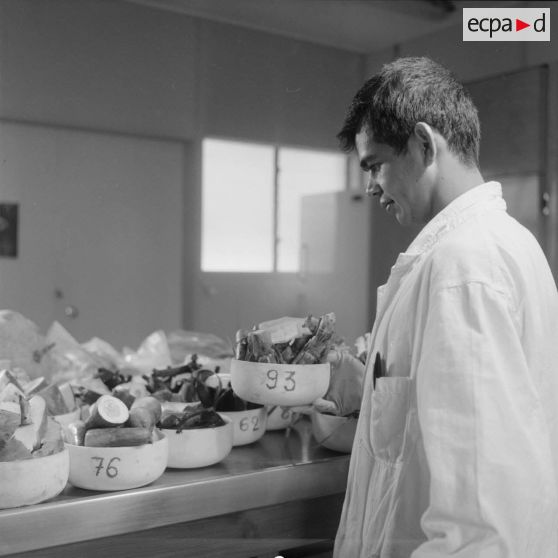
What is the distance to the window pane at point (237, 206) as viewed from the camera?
2105mm

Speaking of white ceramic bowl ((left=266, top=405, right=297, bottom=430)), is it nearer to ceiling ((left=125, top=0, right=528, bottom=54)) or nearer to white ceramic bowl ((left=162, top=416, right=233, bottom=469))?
white ceramic bowl ((left=162, top=416, right=233, bottom=469))

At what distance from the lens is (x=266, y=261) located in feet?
7.15

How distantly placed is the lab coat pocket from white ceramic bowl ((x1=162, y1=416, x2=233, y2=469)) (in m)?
0.28

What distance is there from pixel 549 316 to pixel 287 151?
1328 millimetres

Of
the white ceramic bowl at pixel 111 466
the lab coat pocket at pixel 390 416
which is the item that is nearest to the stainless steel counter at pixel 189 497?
the white ceramic bowl at pixel 111 466

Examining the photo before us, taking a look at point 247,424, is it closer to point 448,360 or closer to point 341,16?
point 448,360

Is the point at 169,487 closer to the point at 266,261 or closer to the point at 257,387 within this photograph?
the point at 257,387

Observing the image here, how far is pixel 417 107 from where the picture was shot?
42.1 inches

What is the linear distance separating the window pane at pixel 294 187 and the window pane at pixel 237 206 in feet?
0.12

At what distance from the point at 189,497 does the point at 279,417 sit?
1.40 feet

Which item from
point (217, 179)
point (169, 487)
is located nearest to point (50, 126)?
point (217, 179)

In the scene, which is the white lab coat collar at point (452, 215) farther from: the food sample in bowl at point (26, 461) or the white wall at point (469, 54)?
the white wall at point (469, 54)

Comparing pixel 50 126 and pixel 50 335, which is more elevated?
pixel 50 126

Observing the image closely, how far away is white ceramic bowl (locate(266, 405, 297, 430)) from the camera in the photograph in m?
1.48
